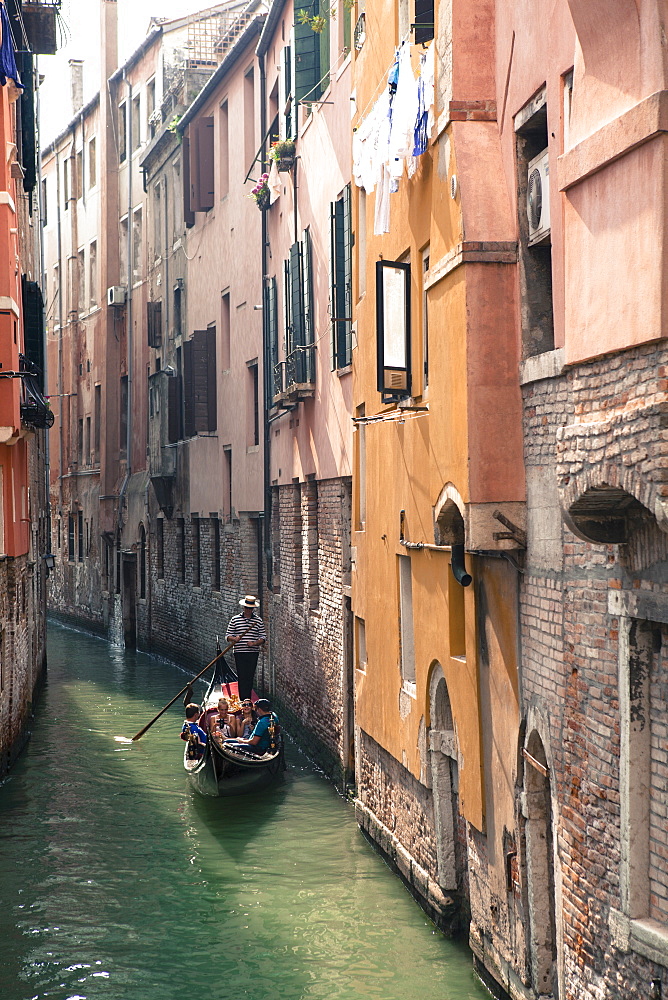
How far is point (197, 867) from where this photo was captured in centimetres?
1085

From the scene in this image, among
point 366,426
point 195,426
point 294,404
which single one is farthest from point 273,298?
point 366,426

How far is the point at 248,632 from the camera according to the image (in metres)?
16.8

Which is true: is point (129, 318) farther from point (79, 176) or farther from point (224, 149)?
point (224, 149)

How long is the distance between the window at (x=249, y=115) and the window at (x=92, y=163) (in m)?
13.3

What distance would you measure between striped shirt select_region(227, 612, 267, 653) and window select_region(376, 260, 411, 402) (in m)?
7.92

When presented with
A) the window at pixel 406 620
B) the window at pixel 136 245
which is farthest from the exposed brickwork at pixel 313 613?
the window at pixel 136 245

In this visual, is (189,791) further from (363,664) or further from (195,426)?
(195,426)

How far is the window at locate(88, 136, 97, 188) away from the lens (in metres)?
32.1

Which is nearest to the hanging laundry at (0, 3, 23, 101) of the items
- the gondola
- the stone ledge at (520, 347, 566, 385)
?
the gondola

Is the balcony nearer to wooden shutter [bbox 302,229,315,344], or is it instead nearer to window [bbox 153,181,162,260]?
wooden shutter [bbox 302,229,315,344]

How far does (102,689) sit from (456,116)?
1589 cm

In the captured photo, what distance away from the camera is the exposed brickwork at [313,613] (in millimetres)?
13336

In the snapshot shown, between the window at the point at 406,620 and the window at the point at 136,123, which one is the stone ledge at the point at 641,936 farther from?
the window at the point at 136,123

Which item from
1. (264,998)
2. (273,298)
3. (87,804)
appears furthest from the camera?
(273,298)
